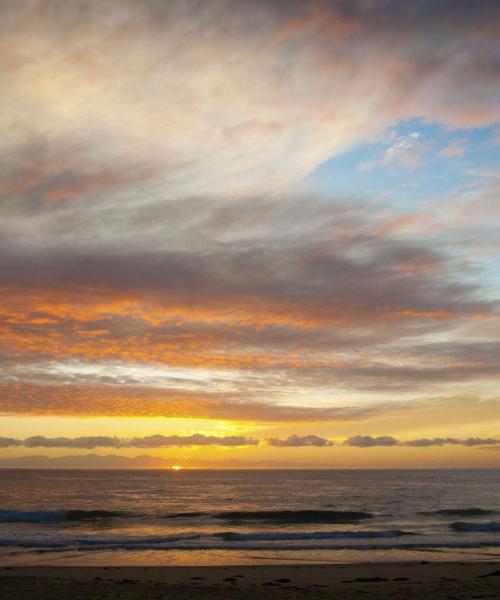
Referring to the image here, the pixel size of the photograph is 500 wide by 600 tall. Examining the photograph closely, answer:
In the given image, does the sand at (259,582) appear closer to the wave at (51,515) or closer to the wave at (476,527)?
the wave at (476,527)

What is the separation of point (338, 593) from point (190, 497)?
54618 millimetres

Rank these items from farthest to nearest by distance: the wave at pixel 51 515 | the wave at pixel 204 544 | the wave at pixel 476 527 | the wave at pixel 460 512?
1. the wave at pixel 460 512
2. the wave at pixel 51 515
3. the wave at pixel 476 527
4. the wave at pixel 204 544

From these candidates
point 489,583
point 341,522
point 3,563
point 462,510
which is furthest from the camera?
point 462,510

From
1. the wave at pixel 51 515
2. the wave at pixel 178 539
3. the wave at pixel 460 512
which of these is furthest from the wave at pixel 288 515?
the wave at pixel 178 539

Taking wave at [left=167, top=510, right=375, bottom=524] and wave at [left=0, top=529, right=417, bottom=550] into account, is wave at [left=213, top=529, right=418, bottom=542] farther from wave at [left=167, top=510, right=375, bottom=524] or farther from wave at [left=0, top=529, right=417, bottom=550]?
wave at [left=167, top=510, right=375, bottom=524]

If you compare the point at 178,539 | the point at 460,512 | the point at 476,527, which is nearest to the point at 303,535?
the point at 178,539

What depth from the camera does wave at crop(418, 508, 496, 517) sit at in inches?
1946

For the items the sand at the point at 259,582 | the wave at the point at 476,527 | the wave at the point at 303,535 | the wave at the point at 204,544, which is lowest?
the wave at the point at 476,527

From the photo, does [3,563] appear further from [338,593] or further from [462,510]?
[462,510]

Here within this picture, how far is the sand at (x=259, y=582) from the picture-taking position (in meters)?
16.7

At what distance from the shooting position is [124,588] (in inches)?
689

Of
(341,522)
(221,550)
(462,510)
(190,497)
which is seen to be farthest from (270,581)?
(190,497)

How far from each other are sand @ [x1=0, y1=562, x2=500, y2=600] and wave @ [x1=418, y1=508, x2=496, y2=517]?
28.2 m

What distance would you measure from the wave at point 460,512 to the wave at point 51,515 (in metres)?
28.3
